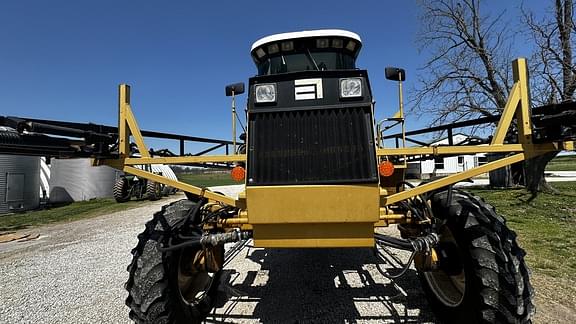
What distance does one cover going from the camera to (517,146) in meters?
2.70

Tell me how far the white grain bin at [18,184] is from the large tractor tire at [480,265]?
2081cm

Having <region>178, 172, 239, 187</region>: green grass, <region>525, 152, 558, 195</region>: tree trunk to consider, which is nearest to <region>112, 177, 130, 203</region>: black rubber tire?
<region>178, 172, 239, 187</region>: green grass

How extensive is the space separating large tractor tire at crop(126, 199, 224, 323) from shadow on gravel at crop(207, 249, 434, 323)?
1.78 ft

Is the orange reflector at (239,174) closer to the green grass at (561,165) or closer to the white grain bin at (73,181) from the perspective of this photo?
the white grain bin at (73,181)

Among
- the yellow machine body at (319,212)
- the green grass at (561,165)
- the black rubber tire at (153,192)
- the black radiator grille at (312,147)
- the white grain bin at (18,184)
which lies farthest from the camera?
the green grass at (561,165)

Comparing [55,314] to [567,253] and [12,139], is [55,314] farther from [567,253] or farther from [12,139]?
[567,253]

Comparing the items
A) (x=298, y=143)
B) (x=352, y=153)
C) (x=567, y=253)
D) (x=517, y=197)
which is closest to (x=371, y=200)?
(x=352, y=153)

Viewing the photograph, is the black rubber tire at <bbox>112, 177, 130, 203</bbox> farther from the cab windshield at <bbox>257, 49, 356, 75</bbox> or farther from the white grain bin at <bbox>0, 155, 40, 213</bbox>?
the cab windshield at <bbox>257, 49, 356, 75</bbox>

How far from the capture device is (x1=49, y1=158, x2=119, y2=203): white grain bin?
22.2m

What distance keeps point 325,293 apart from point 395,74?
8.79 ft

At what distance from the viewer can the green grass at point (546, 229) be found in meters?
5.04

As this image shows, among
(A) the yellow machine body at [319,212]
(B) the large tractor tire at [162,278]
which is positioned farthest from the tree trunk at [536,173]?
(B) the large tractor tire at [162,278]

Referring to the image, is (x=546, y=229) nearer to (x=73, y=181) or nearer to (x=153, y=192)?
(x=153, y=192)

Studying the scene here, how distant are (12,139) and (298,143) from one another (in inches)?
77.4
